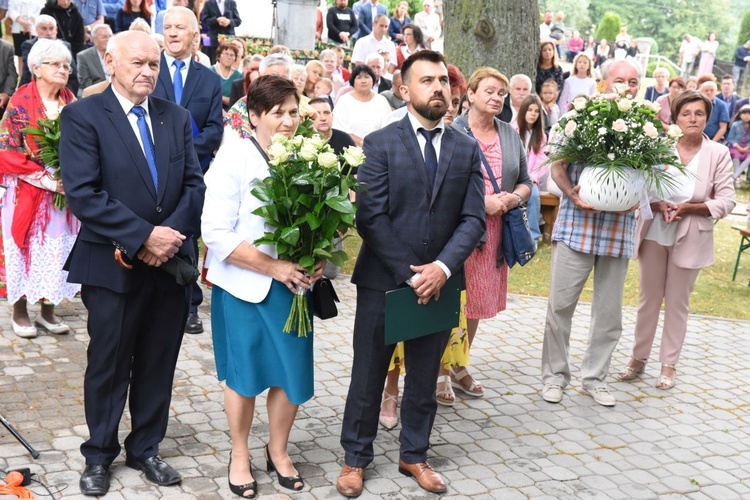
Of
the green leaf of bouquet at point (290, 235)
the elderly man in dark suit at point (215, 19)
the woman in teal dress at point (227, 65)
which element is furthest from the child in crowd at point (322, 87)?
the elderly man in dark suit at point (215, 19)

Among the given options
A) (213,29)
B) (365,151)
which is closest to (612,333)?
(365,151)

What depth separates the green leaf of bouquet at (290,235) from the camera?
480 cm

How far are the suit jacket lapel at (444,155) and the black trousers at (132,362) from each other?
5.09 ft

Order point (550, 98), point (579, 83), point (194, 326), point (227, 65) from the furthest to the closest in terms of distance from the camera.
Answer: point (579, 83) < point (550, 98) < point (227, 65) < point (194, 326)

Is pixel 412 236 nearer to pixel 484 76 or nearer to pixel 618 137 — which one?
pixel 484 76

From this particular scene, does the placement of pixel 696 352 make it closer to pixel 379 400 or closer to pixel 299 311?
pixel 379 400

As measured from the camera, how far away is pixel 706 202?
286 inches

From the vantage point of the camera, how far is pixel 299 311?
4.96m

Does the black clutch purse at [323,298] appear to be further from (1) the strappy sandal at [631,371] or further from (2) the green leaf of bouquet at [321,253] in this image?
(1) the strappy sandal at [631,371]

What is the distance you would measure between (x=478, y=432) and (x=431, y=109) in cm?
232

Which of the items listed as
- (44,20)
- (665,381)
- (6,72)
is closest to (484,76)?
(665,381)

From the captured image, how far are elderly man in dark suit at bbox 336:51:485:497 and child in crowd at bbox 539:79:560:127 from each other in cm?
867

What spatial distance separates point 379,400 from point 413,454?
1.23ft

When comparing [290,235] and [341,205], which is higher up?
[341,205]
